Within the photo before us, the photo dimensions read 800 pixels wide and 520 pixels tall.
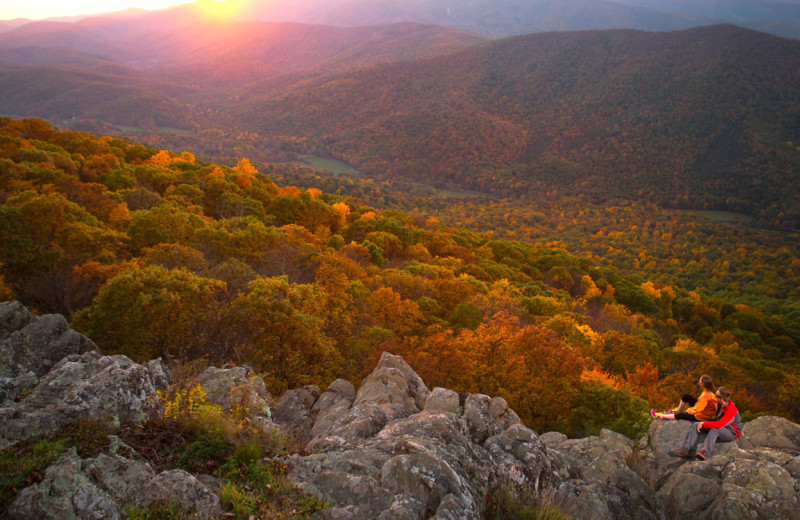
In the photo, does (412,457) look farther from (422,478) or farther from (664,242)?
Answer: (664,242)

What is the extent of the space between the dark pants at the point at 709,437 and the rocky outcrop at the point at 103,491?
506 inches

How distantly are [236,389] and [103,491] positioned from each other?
478 centimetres

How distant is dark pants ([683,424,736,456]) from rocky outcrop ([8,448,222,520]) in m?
12.9

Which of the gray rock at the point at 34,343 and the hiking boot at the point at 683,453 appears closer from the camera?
the gray rock at the point at 34,343

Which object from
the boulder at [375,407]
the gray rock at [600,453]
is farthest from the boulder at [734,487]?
the boulder at [375,407]

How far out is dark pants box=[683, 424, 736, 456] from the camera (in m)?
11.9

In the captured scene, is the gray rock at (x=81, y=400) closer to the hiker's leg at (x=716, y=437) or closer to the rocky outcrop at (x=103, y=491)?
the rocky outcrop at (x=103, y=491)

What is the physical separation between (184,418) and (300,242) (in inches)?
1143

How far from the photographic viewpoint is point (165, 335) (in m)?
17.2

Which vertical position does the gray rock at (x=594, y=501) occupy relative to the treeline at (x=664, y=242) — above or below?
above

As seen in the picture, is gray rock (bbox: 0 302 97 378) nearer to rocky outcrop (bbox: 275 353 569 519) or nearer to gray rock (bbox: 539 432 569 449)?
rocky outcrop (bbox: 275 353 569 519)

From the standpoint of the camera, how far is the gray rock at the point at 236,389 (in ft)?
36.1

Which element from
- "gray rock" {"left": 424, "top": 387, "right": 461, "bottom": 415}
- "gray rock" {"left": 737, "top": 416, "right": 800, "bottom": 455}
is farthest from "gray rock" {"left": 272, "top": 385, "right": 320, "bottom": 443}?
"gray rock" {"left": 737, "top": 416, "right": 800, "bottom": 455}

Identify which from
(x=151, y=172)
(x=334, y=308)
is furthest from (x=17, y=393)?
(x=151, y=172)
